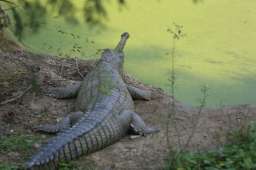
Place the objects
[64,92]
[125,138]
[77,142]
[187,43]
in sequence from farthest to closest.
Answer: [187,43]
[64,92]
[125,138]
[77,142]

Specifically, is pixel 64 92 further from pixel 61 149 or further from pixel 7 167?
pixel 7 167

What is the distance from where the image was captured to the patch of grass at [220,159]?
10.9 feet

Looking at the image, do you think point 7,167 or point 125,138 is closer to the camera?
point 7,167

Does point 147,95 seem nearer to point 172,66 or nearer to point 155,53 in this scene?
point 172,66

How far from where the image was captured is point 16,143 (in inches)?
146

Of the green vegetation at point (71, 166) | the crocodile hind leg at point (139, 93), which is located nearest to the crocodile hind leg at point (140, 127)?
the crocodile hind leg at point (139, 93)

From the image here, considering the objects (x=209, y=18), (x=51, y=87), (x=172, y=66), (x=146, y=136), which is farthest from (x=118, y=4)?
(x=146, y=136)

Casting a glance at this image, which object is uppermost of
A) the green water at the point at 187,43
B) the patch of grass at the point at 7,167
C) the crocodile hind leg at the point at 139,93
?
the green water at the point at 187,43

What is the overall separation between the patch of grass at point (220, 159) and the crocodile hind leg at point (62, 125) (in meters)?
0.97

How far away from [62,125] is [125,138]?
0.48m

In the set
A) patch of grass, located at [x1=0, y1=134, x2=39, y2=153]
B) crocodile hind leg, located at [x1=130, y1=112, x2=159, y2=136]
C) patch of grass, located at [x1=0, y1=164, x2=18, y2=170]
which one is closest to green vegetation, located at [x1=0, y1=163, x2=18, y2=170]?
patch of grass, located at [x1=0, y1=164, x2=18, y2=170]

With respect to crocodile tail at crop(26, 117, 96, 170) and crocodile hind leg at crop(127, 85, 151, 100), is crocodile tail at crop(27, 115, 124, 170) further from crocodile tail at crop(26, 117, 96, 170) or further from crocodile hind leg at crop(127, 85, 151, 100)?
crocodile hind leg at crop(127, 85, 151, 100)

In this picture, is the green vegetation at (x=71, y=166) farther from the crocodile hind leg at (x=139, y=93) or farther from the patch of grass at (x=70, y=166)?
the crocodile hind leg at (x=139, y=93)

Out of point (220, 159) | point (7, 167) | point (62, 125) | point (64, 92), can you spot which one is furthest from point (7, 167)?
point (64, 92)
